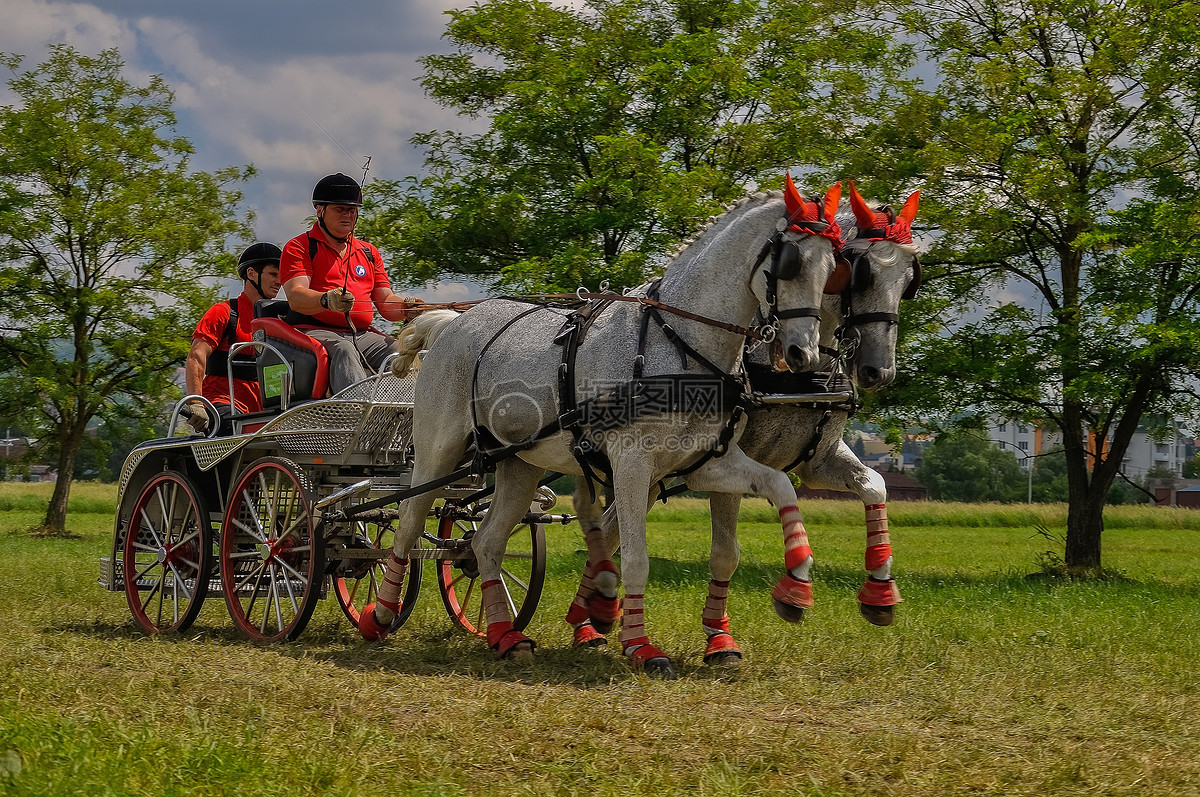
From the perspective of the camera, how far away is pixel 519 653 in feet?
23.0

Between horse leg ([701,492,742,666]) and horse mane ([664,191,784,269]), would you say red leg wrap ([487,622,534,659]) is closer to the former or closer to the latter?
horse leg ([701,492,742,666])

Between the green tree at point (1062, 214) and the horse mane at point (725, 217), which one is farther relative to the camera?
the green tree at point (1062, 214)

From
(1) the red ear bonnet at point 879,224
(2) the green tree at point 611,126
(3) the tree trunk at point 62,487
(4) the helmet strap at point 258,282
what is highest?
(2) the green tree at point 611,126

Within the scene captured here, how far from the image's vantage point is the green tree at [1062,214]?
49.8 feet

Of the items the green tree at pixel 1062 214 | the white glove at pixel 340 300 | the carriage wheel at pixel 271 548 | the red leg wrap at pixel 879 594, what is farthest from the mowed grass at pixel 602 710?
the green tree at pixel 1062 214

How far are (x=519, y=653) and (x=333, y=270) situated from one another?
2.89 m

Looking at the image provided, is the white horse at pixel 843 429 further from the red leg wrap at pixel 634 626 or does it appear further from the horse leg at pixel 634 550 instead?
the red leg wrap at pixel 634 626

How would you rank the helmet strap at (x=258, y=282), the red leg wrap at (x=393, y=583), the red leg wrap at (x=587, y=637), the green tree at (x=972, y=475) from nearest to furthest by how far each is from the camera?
the red leg wrap at (x=587, y=637) < the red leg wrap at (x=393, y=583) < the helmet strap at (x=258, y=282) < the green tree at (x=972, y=475)

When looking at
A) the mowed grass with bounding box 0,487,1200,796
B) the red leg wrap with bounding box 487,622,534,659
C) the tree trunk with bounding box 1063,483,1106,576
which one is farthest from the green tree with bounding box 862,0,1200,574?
the red leg wrap with bounding box 487,622,534,659

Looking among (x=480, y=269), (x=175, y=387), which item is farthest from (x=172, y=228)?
(x=480, y=269)

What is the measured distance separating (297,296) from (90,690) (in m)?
3.01

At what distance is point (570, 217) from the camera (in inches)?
640

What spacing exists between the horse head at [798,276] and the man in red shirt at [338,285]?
2.92 metres

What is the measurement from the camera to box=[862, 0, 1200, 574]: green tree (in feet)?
49.8
